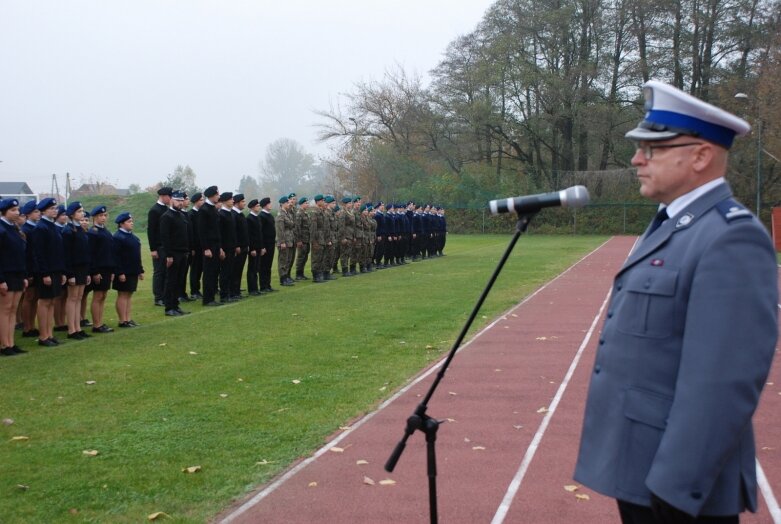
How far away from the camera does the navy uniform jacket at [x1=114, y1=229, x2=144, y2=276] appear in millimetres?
12727

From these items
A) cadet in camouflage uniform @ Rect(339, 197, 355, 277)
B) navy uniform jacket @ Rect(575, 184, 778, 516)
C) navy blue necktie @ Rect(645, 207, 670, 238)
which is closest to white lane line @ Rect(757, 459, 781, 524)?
navy uniform jacket @ Rect(575, 184, 778, 516)

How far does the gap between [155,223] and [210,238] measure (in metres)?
1.07

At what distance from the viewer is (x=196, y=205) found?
15922 millimetres

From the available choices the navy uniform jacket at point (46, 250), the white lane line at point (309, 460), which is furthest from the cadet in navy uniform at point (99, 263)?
the white lane line at point (309, 460)

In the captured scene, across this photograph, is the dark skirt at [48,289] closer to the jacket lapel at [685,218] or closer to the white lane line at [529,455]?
the white lane line at [529,455]

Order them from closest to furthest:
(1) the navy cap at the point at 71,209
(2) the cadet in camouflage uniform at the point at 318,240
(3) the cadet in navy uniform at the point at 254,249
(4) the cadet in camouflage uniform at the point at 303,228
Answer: (1) the navy cap at the point at 71,209 < (3) the cadet in navy uniform at the point at 254,249 < (4) the cadet in camouflage uniform at the point at 303,228 < (2) the cadet in camouflage uniform at the point at 318,240

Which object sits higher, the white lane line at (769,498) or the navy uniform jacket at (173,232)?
the navy uniform jacket at (173,232)

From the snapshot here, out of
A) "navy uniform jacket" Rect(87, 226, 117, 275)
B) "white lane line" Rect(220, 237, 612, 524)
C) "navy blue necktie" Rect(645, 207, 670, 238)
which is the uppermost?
"navy blue necktie" Rect(645, 207, 670, 238)

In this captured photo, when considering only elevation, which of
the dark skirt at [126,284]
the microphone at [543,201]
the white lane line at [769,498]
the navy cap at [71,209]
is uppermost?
the navy cap at [71,209]

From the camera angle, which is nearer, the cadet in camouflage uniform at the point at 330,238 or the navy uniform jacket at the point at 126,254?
the navy uniform jacket at the point at 126,254

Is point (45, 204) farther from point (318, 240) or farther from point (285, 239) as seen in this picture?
point (318, 240)

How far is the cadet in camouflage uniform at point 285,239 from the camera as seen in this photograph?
20.0 metres

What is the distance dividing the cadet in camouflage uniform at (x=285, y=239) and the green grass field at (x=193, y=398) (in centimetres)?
493

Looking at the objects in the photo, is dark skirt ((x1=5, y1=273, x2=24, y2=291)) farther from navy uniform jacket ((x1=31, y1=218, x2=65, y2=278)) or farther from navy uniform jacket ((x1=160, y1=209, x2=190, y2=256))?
navy uniform jacket ((x1=160, y1=209, x2=190, y2=256))
